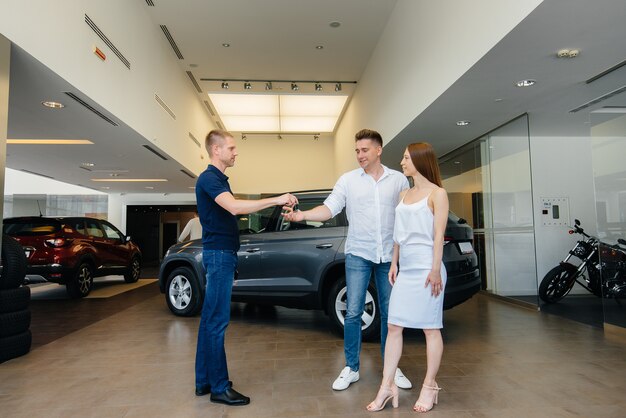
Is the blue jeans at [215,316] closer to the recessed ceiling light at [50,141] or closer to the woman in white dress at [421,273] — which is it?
the woman in white dress at [421,273]

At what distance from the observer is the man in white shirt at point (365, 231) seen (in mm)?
2631

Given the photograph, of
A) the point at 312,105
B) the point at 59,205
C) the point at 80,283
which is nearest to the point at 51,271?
the point at 80,283

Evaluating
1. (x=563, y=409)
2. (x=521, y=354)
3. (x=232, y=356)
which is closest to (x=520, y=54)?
(x=521, y=354)

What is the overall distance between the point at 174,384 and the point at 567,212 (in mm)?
6244

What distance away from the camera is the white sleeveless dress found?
7.42 feet

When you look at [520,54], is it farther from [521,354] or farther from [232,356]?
[232,356]

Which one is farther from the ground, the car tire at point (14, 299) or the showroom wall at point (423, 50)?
Result: the showroom wall at point (423, 50)

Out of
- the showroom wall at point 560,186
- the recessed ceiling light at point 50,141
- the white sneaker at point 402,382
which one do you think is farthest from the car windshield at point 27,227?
the showroom wall at point 560,186

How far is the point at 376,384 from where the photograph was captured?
2.73 metres

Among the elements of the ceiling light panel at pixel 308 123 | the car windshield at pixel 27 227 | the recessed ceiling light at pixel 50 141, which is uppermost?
the ceiling light panel at pixel 308 123

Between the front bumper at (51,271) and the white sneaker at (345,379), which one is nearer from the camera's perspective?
the white sneaker at (345,379)

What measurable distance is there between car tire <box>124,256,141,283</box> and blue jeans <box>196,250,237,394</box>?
707 centimetres

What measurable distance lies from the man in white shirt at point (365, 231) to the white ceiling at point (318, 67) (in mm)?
1630

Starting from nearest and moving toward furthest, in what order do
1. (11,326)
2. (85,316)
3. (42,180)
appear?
(11,326)
(85,316)
(42,180)
